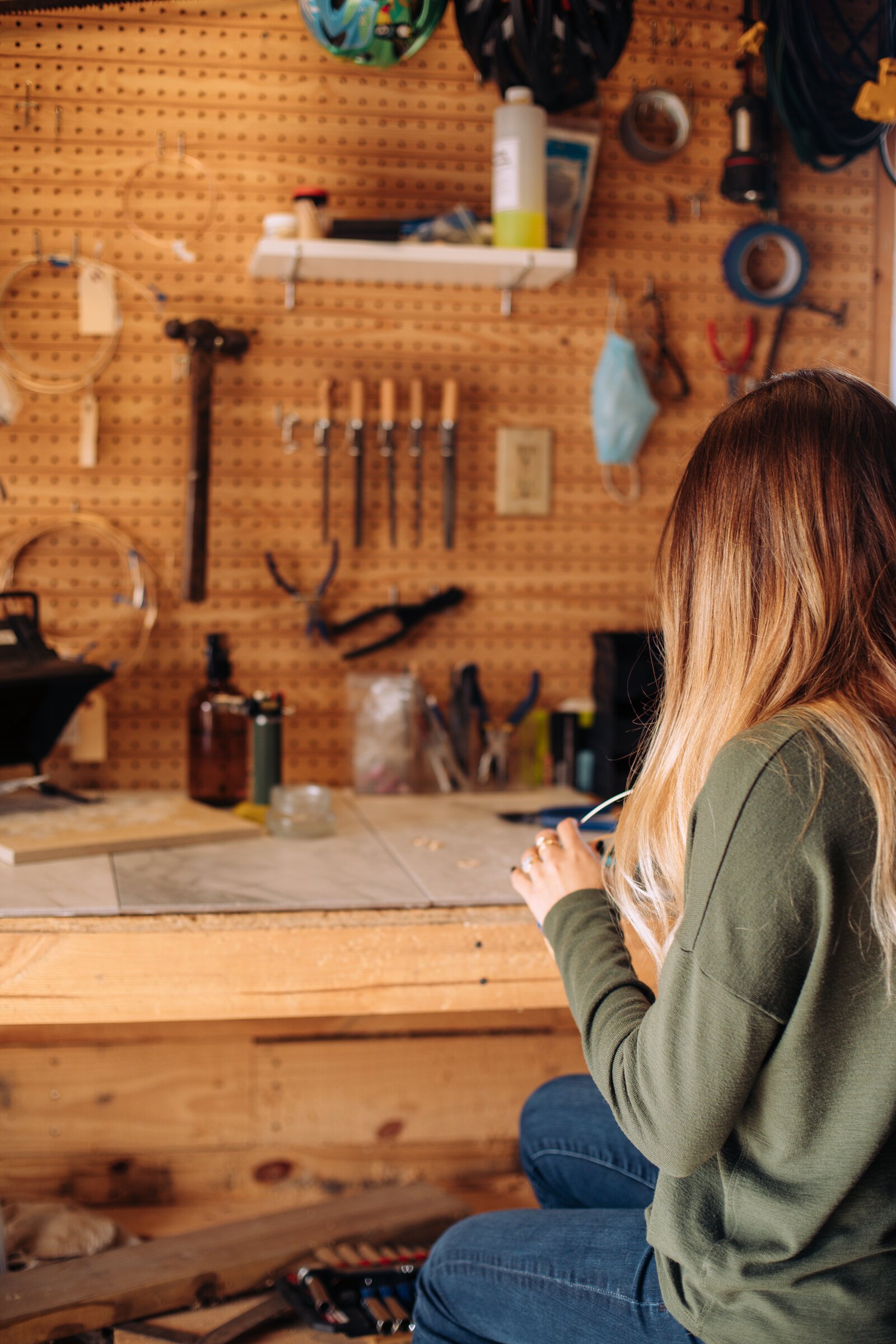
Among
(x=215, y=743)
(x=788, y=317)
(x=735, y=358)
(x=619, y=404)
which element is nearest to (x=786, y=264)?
(x=788, y=317)

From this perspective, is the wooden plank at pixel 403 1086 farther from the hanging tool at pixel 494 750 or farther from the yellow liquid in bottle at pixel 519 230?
the yellow liquid in bottle at pixel 519 230

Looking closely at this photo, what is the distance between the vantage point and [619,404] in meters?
2.27

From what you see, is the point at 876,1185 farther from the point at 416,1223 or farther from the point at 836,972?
the point at 416,1223

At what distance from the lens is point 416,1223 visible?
1.93 meters

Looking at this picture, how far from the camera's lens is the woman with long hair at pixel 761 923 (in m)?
0.82

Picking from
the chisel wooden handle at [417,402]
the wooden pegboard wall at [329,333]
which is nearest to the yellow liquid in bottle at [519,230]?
the wooden pegboard wall at [329,333]

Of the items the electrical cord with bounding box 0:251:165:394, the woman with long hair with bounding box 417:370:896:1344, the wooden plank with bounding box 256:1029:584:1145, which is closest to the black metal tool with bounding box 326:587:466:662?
the electrical cord with bounding box 0:251:165:394

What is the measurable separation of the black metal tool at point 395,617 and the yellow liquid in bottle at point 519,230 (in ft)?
2.08

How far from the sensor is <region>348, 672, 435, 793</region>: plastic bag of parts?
2.19 m

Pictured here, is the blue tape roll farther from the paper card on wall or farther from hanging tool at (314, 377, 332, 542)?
the paper card on wall

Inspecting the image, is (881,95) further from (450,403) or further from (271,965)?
(271,965)

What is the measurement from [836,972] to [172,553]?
1.63m

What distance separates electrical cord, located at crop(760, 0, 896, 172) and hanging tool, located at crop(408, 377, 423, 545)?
0.83m

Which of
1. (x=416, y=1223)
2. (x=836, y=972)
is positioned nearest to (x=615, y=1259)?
(x=836, y=972)
